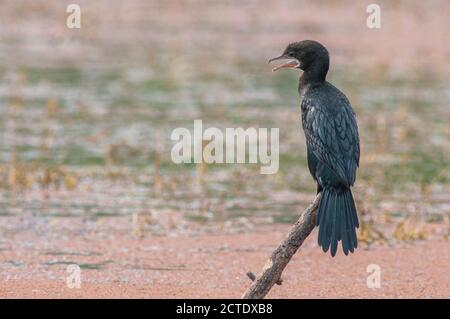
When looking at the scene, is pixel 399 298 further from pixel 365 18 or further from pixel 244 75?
pixel 365 18

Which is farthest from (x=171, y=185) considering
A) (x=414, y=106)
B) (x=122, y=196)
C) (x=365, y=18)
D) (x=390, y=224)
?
(x=365, y=18)

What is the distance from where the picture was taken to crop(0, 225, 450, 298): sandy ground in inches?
357

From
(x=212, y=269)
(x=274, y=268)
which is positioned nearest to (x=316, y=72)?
(x=274, y=268)

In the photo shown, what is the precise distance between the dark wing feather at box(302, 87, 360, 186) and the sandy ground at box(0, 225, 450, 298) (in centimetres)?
138

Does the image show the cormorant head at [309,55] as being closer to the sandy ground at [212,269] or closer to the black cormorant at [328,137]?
the black cormorant at [328,137]

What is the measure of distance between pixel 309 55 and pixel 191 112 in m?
8.59

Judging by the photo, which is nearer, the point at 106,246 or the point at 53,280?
the point at 53,280

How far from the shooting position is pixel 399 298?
29.5 ft

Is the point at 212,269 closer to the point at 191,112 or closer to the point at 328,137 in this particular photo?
the point at 328,137

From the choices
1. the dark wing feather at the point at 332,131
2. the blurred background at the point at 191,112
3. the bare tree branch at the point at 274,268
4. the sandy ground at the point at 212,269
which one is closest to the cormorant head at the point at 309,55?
the dark wing feather at the point at 332,131

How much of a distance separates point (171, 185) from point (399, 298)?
428 cm

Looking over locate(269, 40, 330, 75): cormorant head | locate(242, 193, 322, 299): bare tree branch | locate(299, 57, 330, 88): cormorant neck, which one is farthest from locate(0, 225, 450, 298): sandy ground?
locate(269, 40, 330, 75): cormorant head

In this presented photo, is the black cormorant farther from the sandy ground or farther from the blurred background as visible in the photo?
the blurred background
